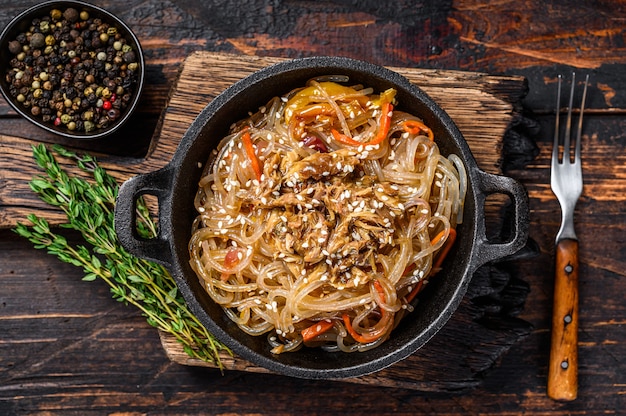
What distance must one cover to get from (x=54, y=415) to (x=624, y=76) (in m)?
3.54

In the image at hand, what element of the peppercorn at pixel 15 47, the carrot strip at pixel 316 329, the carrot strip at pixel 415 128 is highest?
the peppercorn at pixel 15 47

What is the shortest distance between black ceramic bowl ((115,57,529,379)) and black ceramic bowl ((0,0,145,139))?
25.5 inches

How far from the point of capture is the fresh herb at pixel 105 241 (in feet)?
10.2

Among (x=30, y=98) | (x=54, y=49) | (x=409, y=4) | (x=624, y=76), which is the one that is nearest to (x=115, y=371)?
(x=30, y=98)

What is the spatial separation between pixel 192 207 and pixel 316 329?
0.76 m

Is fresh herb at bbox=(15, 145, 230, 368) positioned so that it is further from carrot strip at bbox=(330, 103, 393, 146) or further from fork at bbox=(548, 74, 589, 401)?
fork at bbox=(548, 74, 589, 401)

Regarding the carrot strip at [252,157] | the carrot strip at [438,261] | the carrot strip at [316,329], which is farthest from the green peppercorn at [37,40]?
the carrot strip at [438,261]

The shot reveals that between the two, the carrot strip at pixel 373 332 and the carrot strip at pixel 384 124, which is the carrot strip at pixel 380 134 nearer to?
the carrot strip at pixel 384 124

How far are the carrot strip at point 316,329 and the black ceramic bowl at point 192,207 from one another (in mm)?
107

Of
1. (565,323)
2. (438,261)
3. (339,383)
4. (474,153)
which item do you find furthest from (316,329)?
(565,323)

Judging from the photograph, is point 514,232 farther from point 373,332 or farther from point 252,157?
point 252,157

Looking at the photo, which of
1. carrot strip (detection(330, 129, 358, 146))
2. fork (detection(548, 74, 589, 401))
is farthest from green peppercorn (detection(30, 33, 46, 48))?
fork (detection(548, 74, 589, 401))

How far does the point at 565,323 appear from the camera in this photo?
3.29 meters

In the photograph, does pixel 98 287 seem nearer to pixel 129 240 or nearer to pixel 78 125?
pixel 78 125
